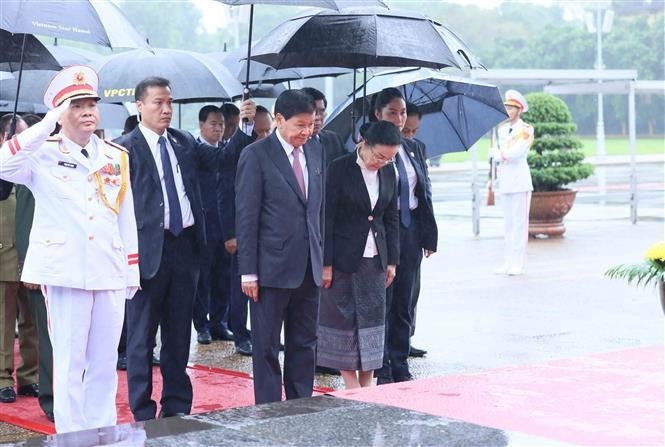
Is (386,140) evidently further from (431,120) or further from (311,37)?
(431,120)

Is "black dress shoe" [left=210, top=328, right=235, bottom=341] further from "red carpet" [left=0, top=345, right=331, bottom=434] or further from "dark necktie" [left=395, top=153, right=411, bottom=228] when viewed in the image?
"dark necktie" [left=395, top=153, right=411, bottom=228]

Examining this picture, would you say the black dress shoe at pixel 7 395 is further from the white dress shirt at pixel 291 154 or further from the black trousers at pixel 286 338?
the white dress shirt at pixel 291 154

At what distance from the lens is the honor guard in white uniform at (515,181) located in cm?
1362

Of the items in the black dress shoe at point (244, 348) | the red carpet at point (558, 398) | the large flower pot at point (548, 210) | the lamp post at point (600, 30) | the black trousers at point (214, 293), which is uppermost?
the lamp post at point (600, 30)

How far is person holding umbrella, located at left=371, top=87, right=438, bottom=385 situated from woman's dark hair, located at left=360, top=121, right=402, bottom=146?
710 millimetres

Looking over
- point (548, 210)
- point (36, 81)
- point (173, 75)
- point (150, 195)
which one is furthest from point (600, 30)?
point (150, 195)

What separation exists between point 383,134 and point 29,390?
2.76 metres

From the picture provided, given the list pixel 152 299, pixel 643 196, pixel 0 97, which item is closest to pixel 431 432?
pixel 152 299

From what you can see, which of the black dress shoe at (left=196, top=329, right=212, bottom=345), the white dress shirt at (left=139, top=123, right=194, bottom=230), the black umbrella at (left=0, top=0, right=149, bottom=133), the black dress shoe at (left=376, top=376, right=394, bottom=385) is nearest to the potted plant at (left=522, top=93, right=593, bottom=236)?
the black dress shoe at (left=196, top=329, right=212, bottom=345)

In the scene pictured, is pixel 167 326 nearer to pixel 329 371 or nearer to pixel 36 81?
pixel 329 371

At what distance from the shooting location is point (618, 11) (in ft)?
221

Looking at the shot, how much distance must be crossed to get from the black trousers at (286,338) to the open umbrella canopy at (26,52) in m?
2.38

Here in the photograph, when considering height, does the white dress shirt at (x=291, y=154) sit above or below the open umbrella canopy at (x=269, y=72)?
below

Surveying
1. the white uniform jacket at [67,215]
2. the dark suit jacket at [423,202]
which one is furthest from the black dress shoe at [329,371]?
the white uniform jacket at [67,215]
